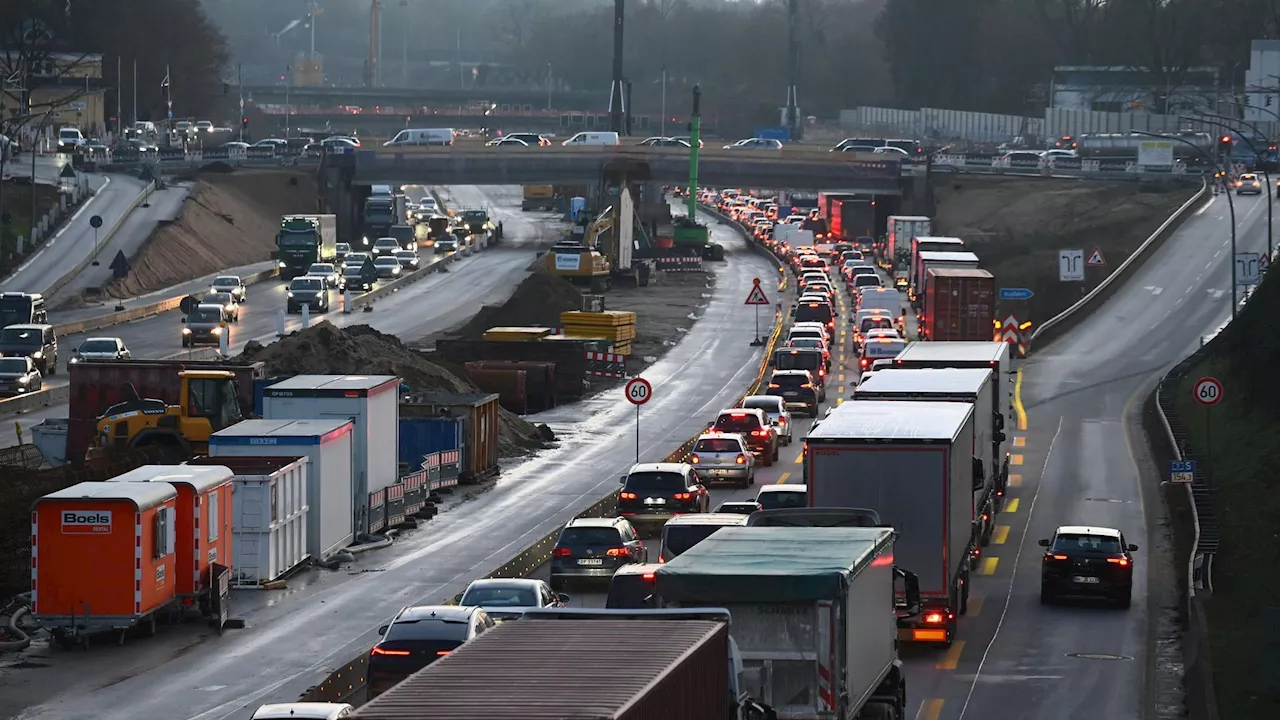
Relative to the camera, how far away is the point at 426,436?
45250 mm

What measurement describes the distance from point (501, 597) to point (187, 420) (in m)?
14.3

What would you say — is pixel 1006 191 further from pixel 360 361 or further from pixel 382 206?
pixel 360 361

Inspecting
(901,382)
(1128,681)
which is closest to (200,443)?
(901,382)

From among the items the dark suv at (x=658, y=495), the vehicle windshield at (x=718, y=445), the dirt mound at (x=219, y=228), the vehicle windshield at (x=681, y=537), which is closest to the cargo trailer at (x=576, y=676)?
the vehicle windshield at (x=681, y=537)

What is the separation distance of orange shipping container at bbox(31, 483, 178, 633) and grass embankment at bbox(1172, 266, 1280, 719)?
45.7 ft

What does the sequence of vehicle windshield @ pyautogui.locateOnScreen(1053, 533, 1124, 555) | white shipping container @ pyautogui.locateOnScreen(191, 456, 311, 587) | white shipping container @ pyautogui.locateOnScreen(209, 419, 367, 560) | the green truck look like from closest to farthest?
white shipping container @ pyautogui.locateOnScreen(191, 456, 311, 587) < vehicle windshield @ pyautogui.locateOnScreen(1053, 533, 1124, 555) < white shipping container @ pyautogui.locateOnScreen(209, 419, 367, 560) < the green truck

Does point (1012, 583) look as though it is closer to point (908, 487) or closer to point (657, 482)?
point (657, 482)

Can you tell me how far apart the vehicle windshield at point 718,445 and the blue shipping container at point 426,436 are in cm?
532

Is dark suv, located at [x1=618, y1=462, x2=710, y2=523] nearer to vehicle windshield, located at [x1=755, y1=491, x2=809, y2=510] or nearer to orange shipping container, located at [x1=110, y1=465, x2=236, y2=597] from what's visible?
vehicle windshield, located at [x1=755, y1=491, x2=809, y2=510]

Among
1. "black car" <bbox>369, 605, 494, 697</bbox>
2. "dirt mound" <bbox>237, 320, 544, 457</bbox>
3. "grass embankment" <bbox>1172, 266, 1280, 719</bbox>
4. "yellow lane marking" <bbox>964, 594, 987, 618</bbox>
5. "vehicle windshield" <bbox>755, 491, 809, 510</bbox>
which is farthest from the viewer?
"dirt mound" <bbox>237, 320, 544, 457</bbox>

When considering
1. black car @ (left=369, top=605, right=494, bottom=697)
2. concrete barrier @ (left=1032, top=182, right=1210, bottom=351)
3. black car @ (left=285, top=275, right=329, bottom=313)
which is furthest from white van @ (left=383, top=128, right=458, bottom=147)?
black car @ (left=369, top=605, right=494, bottom=697)

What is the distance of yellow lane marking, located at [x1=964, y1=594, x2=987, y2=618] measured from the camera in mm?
32750

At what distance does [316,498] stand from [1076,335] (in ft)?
159

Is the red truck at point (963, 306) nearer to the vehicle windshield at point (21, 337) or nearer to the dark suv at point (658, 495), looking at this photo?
the vehicle windshield at point (21, 337)
